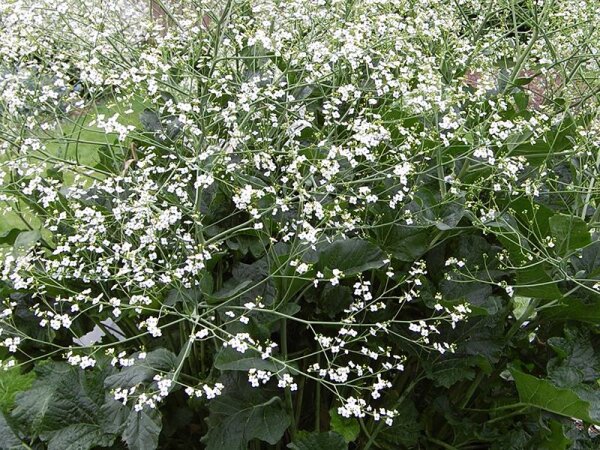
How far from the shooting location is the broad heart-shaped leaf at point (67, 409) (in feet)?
8.49

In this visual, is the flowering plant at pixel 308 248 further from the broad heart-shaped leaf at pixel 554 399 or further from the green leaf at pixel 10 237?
the green leaf at pixel 10 237

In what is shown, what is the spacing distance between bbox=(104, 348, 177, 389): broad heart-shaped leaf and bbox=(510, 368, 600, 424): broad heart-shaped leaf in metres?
1.20

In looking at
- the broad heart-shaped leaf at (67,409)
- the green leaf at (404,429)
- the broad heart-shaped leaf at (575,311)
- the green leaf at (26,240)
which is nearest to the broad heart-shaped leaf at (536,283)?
the broad heart-shaped leaf at (575,311)

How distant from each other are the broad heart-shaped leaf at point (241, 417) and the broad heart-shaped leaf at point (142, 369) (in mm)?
254

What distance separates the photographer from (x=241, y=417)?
2.56m

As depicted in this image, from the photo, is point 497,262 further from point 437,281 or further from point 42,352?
point 42,352

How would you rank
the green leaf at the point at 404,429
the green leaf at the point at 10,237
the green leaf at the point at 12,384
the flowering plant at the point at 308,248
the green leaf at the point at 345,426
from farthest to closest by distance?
the green leaf at the point at 10,237
the green leaf at the point at 12,384
the green leaf at the point at 404,429
the green leaf at the point at 345,426
the flowering plant at the point at 308,248

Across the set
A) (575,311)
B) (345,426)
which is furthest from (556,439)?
(345,426)

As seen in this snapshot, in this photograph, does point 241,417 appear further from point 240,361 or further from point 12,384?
point 12,384

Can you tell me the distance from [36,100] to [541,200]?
210cm

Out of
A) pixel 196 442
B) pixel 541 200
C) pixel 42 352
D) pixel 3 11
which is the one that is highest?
pixel 3 11

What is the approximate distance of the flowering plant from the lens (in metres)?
2.39

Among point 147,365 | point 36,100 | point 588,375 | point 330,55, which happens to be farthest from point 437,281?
point 36,100

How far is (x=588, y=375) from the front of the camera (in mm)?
2723
